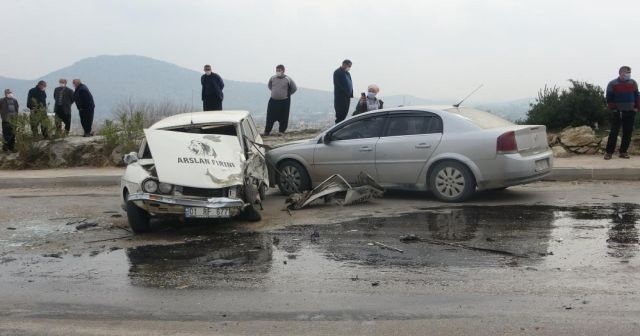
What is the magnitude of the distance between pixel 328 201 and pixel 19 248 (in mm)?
4256

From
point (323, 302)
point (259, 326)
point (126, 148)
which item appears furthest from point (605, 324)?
point (126, 148)

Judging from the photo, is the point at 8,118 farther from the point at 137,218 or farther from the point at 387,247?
the point at 387,247

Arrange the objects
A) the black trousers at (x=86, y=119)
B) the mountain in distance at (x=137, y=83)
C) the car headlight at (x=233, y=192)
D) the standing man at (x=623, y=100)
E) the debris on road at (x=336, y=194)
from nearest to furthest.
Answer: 1. the car headlight at (x=233, y=192)
2. the debris on road at (x=336, y=194)
3. the standing man at (x=623, y=100)
4. the black trousers at (x=86, y=119)
5. the mountain in distance at (x=137, y=83)

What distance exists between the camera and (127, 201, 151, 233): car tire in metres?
8.00

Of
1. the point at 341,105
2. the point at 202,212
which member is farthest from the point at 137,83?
the point at 202,212

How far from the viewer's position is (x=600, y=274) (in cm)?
552

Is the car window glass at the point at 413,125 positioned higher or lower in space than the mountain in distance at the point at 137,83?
lower

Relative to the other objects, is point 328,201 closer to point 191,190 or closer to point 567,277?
point 191,190

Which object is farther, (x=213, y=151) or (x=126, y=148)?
(x=126, y=148)

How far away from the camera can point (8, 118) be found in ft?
53.7

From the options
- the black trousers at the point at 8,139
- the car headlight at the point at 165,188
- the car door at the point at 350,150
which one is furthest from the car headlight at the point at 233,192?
the black trousers at the point at 8,139

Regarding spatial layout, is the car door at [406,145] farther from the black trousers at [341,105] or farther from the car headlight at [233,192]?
the black trousers at [341,105]

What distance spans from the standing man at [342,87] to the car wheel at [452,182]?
6786 mm

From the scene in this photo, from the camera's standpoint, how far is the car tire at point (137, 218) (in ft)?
26.2
